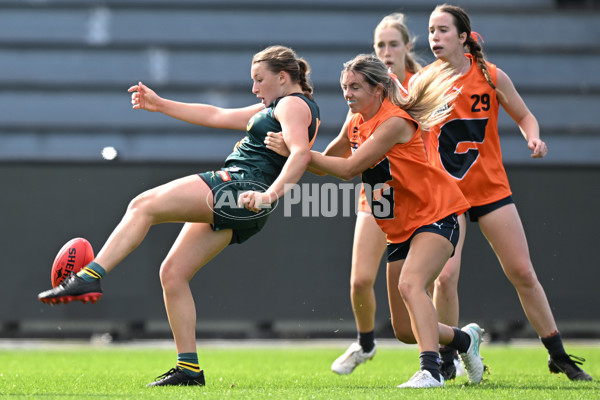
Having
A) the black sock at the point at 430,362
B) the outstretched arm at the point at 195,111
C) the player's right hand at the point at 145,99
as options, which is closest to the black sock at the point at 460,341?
the black sock at the point at 430,362

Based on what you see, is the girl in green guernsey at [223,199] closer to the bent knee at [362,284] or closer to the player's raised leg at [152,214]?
the player's raised leg at [152,214]

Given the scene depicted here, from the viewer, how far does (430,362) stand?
4.31 m

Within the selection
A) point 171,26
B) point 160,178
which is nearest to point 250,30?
point 171,26

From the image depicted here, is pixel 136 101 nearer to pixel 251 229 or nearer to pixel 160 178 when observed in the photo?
pixel 251 229

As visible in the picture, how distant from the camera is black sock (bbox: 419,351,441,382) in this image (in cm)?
430

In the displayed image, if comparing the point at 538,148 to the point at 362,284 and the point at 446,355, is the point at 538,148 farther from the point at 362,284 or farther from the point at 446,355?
the point at 362,284

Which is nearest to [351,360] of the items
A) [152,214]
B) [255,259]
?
[152,214]

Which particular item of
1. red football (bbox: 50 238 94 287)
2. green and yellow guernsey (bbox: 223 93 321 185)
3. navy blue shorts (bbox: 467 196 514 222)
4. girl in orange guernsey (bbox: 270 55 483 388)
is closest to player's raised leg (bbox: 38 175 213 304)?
red football (bbox: 50 238 94 287)

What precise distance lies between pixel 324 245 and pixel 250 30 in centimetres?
540

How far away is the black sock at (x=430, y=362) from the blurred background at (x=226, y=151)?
3.55 meters

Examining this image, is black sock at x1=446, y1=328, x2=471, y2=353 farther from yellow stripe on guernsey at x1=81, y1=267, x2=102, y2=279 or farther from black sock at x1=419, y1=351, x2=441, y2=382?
yellow stripe on guernsey at x1=81, y1=267, x2=102, y2=279

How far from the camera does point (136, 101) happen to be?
484 cm

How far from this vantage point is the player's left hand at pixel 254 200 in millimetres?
4066

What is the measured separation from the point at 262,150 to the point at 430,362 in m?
1.28
